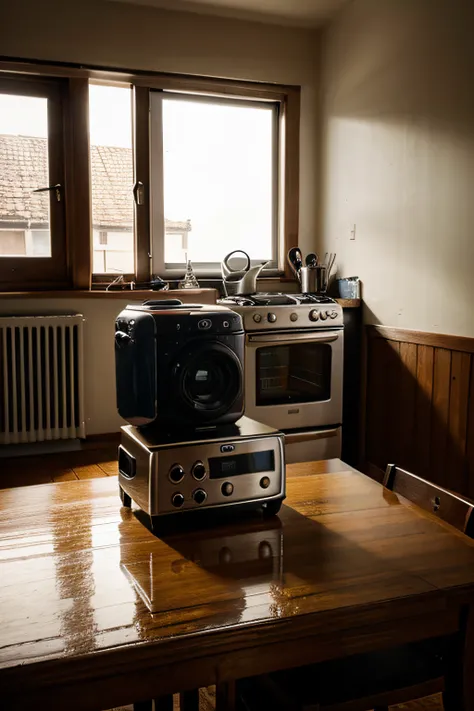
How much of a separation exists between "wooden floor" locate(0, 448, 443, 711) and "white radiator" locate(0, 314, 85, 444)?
0.38 ft

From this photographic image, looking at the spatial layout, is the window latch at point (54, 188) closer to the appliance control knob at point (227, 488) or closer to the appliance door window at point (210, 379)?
the appliance door window at point (210, 379)

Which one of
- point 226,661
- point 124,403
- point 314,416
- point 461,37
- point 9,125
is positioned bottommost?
point 314,416

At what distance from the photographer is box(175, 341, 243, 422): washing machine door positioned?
129cm

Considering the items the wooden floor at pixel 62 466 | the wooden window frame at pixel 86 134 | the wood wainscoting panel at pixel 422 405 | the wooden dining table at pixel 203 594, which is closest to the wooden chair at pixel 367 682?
the wooden dining table at pixel 203 594

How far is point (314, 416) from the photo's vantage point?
3773 mm

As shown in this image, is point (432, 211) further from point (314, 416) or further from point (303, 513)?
point (303, 513)

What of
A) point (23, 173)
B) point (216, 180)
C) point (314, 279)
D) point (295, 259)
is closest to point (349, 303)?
point (314, 279)

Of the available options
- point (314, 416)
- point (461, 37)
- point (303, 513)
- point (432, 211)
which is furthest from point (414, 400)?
point (303, 513)

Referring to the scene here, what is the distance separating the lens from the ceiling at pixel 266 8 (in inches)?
152

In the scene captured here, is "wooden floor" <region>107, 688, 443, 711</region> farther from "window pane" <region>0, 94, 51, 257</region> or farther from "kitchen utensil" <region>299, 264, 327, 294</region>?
"window pane" <region>0, 94, 51, 257</region>

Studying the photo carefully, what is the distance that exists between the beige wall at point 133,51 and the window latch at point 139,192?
24.7 inches

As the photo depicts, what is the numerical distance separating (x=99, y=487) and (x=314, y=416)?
2.41 metres

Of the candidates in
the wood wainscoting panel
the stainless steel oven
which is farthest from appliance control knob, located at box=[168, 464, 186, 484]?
the stainless steel oven

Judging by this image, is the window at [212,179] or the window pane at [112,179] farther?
the window at [212,179]
